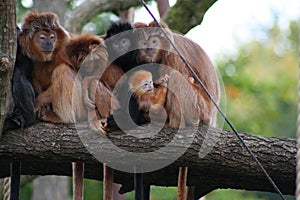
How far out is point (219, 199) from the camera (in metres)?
12.2

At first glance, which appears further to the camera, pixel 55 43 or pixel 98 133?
pixel 55 43

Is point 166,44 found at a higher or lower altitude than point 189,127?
higher

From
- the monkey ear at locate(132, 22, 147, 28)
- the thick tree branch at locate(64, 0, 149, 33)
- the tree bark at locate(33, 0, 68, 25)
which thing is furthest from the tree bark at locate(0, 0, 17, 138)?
the tree bark at locate(33, 0, 68, 25)

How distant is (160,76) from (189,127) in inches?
14.8

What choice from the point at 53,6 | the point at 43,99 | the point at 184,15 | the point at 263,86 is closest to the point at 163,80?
the point at 43,99

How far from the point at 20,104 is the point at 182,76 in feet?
3.28

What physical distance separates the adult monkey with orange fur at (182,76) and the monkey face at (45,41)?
56 centimetres

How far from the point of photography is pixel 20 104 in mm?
4035

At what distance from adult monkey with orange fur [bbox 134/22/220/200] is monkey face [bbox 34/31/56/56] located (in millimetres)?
556

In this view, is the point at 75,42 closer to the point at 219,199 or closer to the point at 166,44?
the point at 166,44

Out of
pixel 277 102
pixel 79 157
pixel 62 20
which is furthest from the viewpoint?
pixel 277 102

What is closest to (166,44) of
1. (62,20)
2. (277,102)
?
(62,20)

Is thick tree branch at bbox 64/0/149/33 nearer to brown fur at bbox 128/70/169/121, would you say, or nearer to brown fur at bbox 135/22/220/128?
brown fur at bbox 135/22/220/128

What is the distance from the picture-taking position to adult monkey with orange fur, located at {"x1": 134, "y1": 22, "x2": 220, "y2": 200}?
406 centimetres
